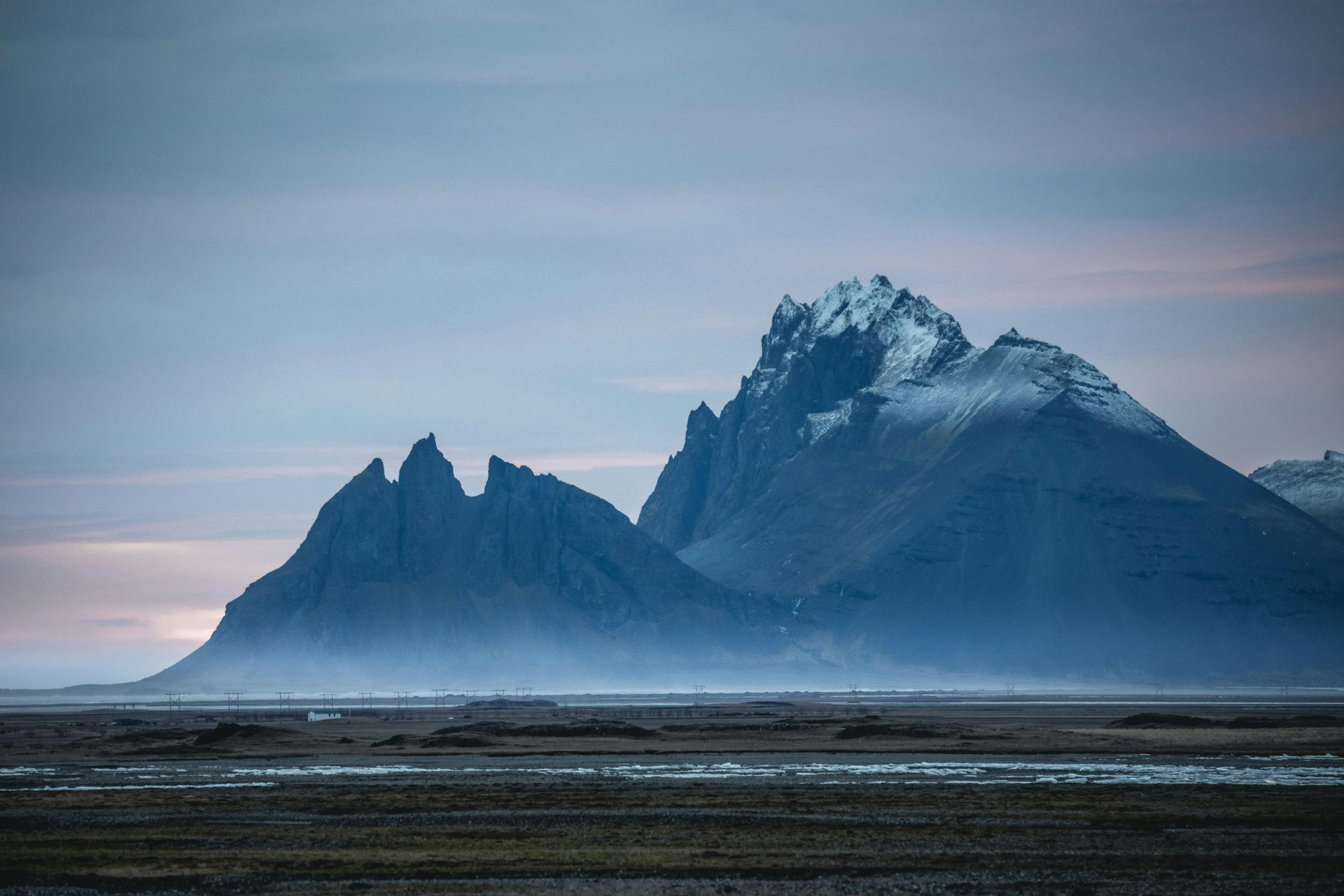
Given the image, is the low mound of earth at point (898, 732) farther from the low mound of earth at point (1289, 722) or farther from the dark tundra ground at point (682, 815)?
the low mound of earth at point (1289, 722)

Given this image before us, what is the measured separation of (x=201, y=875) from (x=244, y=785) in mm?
34528

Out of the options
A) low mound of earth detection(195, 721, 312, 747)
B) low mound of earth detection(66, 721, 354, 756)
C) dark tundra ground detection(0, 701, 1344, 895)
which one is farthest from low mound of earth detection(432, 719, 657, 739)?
low mound of earth detection(195, 721, 312, 747)

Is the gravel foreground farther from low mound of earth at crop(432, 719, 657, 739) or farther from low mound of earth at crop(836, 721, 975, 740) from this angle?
low mound of earth at crop(432, 719, 657, 739)

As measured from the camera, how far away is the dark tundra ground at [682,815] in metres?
49.3

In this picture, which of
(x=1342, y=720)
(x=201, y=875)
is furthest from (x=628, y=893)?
(x=1342, y=720)

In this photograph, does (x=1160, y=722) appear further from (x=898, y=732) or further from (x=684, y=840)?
(x=684, y=840)

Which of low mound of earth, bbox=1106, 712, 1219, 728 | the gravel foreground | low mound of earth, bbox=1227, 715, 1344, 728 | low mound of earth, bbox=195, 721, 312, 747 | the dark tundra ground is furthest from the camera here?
low mound of earth, bbox=1106, 712, 1219, 728

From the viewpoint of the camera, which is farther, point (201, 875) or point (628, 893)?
point (201, 875)

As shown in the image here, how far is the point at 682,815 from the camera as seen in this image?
217 feet

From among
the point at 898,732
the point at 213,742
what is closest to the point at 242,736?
the point at 213,742

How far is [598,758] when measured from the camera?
10756cm

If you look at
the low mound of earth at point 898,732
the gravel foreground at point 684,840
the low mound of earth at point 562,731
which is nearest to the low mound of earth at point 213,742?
the low mound of earth at point 562,731

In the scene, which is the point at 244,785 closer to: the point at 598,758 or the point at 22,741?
the point at 598,758

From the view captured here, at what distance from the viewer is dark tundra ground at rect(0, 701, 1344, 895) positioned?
4931 cm
